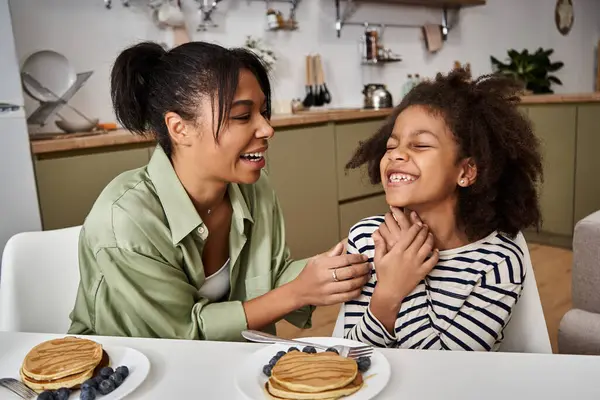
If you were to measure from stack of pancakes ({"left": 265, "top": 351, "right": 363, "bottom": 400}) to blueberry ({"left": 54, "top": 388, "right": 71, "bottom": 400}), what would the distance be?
9.8 inches

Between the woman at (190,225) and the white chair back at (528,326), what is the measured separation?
0.33 metres

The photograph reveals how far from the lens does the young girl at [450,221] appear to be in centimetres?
108

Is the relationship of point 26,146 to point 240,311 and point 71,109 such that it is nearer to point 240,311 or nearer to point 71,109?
point 71,109

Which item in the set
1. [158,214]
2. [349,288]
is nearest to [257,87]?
[158,214]

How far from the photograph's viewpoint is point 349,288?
1.11 m

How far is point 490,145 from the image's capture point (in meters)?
1.17

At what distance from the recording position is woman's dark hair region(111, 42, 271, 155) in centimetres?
116

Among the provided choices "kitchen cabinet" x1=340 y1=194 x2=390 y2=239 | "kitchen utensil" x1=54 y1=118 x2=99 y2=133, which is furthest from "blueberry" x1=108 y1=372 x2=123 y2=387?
"kitchen cabinet" x1=340 y1=194 x2=390 y2=239

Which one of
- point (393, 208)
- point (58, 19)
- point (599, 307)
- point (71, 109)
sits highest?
point (58, 19)

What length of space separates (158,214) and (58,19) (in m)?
2.42

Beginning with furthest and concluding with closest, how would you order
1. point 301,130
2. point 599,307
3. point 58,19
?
point 301,130
point 58,19
point 599,307

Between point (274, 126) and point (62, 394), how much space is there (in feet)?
8.73

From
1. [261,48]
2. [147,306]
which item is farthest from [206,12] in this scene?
[147,306]

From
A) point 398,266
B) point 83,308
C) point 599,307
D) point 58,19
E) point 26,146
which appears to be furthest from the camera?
point 58,19
